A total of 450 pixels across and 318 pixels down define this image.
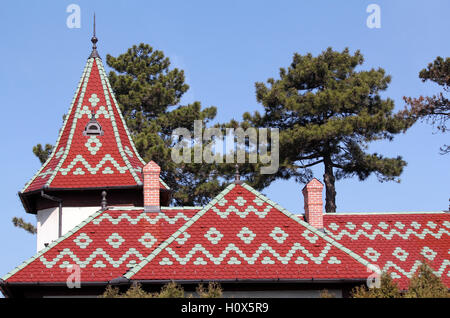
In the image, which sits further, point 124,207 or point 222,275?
point 124,207

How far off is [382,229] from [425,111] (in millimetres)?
12876

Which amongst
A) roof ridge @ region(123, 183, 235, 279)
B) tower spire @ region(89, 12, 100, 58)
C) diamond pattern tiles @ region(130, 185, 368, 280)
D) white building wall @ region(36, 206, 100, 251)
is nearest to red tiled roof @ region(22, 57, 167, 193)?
tower spire @ region(89, 12, 100, 58)

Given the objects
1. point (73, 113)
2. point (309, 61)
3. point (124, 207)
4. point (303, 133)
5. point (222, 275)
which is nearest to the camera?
point (222, 275)

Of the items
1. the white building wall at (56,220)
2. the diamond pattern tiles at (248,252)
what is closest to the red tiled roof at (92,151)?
the white building wall at (56,220)

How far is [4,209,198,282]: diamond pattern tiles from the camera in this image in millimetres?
20719

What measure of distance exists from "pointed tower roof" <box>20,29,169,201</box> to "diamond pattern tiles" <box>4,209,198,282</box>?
2276mm

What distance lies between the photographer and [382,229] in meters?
24.3

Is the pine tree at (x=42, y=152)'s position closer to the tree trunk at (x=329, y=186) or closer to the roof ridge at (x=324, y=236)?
the tree trunk at (x=329, y=186)

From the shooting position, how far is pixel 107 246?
21797mm

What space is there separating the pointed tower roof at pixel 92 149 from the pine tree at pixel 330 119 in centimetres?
1042

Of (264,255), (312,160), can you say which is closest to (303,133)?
(312,160)

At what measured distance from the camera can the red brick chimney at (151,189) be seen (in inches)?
932

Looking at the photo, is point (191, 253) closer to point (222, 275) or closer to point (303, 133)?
point (222, 275)

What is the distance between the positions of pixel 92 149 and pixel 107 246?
5.42 meters
